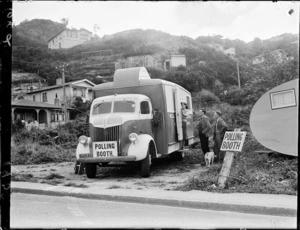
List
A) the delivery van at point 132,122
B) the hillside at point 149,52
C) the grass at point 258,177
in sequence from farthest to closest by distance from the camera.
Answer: the delivery van at point 132,122, the grass at point 258,177, the hillside at point 149,52

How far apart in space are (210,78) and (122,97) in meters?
3.41

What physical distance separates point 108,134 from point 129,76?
6.70ft

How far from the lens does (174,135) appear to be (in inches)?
433

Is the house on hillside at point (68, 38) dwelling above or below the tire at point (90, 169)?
above

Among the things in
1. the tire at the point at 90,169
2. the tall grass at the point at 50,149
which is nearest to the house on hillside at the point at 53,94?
the tire at the point at 90,169

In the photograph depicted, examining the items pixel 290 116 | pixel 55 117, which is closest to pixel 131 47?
pixel 55 117

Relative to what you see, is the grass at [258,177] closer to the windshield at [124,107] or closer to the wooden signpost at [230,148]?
the wooden signpost at [230,148]

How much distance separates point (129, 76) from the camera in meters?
10.3

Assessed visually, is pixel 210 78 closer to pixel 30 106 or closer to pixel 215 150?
pixel 30 106

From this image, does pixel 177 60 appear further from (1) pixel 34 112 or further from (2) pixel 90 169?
(2) pixel 90 169

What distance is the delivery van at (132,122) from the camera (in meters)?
9.03

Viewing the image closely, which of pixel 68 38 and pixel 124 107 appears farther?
pixel 124 107

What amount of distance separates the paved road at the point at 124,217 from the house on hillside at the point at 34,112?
1360 millimetres

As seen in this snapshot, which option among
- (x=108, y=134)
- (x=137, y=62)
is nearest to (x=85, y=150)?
(x=108, y=134)
